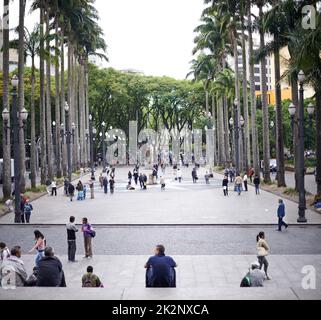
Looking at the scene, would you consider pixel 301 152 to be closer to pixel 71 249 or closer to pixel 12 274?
pixel 71 249

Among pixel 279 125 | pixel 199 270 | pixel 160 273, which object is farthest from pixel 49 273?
pixel 279 125

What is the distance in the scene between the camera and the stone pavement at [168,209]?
2138 cm

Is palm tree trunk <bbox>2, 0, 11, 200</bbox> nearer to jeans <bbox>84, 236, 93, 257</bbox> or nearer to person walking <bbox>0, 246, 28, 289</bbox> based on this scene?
jeans <bbox>84, 236, 93, 257</bbox>

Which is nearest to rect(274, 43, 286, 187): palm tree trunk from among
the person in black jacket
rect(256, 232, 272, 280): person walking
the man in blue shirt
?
rect(256, 232, 272, 280): person walking

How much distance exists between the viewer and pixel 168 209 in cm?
2522

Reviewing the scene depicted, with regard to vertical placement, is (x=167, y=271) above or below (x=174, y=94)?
below

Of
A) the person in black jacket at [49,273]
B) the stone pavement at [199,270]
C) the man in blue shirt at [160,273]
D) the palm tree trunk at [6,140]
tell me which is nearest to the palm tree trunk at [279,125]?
the palm tree trunk at [6,140]

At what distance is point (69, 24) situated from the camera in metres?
49.8

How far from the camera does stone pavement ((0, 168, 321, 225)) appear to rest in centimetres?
2138

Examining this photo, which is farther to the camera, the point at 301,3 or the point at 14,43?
the point at 14,43
